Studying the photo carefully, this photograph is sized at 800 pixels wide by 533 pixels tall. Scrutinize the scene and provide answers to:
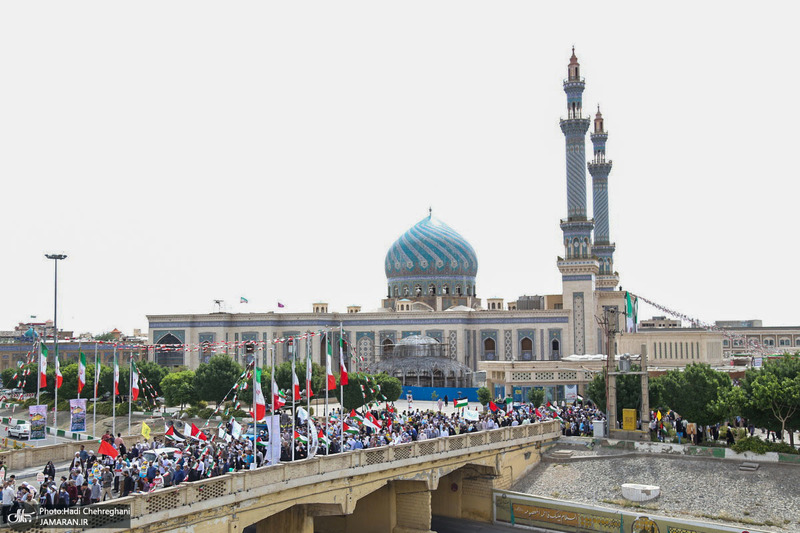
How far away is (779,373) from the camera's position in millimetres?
33188

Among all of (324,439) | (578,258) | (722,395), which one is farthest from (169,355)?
(722,395)

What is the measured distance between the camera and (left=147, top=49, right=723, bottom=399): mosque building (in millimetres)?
65688

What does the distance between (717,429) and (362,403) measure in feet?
65.9

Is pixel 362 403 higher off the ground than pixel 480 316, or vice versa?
pixel 480 316

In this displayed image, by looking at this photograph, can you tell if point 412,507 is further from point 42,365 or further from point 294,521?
point 42,365

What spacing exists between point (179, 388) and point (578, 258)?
3243 cm

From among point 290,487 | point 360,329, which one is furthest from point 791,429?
point 360,329

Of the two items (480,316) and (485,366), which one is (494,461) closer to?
(485,366)

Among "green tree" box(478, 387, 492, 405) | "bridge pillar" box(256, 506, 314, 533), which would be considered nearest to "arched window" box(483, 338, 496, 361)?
"green tree" box(478, 387, 492, 405)

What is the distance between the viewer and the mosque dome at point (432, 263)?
258 ft

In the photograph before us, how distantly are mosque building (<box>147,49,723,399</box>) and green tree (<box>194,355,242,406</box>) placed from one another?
8.62 m

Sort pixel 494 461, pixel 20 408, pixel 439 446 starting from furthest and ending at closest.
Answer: pixel 20 408, pixel 494 461, pixel 439 446

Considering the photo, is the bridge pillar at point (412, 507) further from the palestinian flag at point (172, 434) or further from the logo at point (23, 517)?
the logo at point (23, 517)

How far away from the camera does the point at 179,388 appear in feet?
168
